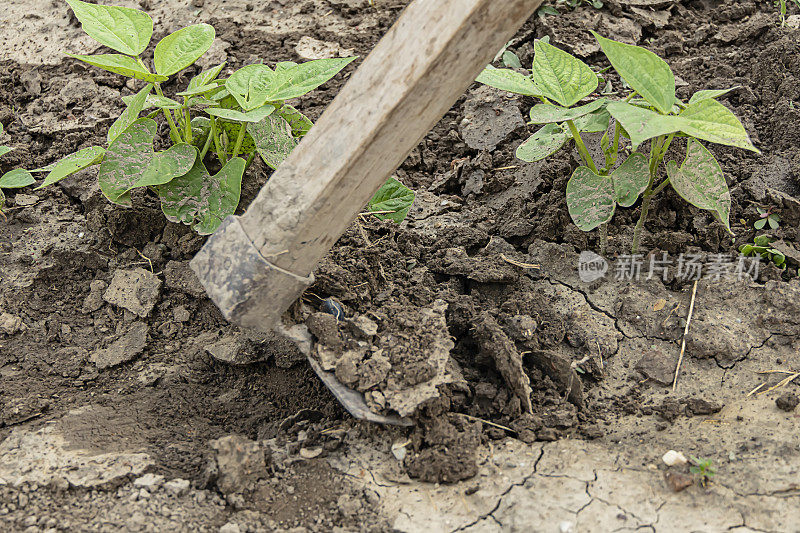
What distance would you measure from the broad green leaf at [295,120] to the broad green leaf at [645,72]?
1.03 meters

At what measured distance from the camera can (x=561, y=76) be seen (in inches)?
87.0

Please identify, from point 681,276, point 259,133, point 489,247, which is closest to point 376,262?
point 489,247

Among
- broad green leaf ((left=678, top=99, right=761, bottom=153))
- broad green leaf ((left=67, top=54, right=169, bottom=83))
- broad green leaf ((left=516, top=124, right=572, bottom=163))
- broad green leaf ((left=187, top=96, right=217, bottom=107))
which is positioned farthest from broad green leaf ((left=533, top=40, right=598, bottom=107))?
broad green leaf ((left=67, top=54, right=169, bottom=83))

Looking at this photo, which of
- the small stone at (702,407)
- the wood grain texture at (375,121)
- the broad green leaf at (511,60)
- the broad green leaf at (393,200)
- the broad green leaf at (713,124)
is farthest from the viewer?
the broad green leaf at (511,60)

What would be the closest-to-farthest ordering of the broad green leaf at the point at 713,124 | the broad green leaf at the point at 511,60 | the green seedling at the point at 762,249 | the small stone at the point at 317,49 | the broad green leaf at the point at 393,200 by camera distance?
the broad green leaf at the point at 713,124, the green seedling at the point at 762,249, the broad green leaf at the point at 393,200, the broad green leaf at the point at 511,60, the small stone at the point at 317,49

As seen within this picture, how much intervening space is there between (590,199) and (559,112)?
0.94 ft

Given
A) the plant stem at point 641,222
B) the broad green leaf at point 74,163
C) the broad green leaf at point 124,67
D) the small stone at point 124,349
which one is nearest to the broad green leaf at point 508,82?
the plant stem at point 641,222

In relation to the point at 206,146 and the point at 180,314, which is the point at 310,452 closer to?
the point at 180,314

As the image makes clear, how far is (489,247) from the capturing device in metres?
2.43

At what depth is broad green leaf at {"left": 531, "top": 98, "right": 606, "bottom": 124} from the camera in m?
2.07

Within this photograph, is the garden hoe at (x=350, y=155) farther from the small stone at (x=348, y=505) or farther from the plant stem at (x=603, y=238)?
the plant stem at (x=603, y=238)

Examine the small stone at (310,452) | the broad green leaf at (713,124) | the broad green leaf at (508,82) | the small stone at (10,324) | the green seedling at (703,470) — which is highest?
the broad green leaf at (713,124)

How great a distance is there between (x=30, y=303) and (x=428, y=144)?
1.64 meters

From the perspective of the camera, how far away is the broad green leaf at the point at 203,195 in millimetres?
2234
